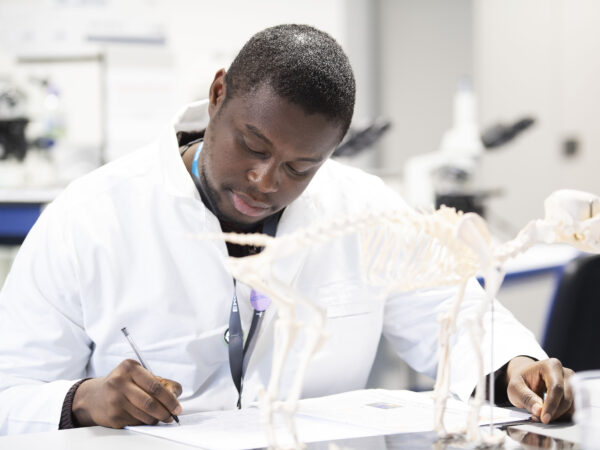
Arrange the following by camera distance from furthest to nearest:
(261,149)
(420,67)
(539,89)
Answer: (420,67) → (539,89) → (261,149)

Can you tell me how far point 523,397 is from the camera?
1.02m

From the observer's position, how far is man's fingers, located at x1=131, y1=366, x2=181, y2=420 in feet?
3.01

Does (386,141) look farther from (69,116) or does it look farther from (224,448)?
(224,448)

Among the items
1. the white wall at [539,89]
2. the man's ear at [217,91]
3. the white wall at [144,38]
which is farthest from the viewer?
the white wall at [144,38]

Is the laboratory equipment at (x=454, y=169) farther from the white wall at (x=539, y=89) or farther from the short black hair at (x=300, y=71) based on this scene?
the short black hair at (x=300, y=71)

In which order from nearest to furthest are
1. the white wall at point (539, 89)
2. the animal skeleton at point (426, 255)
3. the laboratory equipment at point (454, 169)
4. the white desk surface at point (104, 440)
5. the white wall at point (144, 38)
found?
the animal skeleton at point (426, 255)
the white desk surface at point (104, 440)
the laboratory equipment at point (454, 169)
the white wall at point (539, 89)
the white wall at point (144, 38)

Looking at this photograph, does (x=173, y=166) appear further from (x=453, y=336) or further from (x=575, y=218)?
(x=575, y=218)

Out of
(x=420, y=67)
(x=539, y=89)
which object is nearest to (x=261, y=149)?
(x=539, y=89)

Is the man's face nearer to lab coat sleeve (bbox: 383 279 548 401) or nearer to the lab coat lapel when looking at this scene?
the lab coat lapel

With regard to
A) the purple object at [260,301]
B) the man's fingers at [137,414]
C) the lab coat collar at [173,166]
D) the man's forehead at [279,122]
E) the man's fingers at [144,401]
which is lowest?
the man's fingers at [137,414]

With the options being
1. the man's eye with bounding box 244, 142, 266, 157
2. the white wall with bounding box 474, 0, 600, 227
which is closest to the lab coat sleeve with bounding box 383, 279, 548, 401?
the man's eye with bounding box 244, 142, 266, 157

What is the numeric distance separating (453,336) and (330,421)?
0.37m

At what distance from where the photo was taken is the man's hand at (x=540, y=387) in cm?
97

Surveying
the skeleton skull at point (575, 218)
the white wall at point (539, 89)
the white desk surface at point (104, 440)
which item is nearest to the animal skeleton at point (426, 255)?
the skeleton skull at point (575, 218)
